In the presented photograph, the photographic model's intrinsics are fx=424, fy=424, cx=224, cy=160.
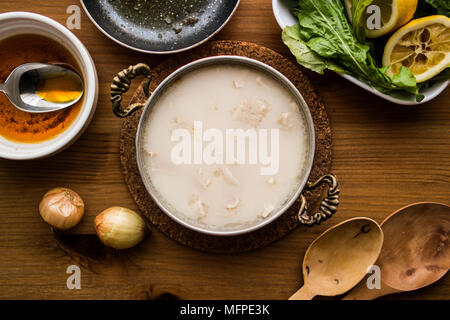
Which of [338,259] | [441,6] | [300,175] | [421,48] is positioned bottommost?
[338,259]

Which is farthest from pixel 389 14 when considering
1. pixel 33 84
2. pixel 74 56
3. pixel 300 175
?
pixel 33 84

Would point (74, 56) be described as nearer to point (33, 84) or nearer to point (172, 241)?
point (33, 84)

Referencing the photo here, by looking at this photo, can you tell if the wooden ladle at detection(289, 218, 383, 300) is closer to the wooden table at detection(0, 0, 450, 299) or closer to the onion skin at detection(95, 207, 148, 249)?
the wooden table at detection(0, 0, 450, 299)

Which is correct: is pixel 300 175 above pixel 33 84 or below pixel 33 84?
below

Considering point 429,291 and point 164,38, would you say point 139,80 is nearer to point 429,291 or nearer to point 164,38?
point 164,38

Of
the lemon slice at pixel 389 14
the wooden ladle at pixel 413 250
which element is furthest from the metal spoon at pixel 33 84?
the wooden ladle at pixel 413 250

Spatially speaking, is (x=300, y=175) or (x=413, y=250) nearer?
(x=300, y=175)

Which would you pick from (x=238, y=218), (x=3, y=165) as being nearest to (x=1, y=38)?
(x=3, y=165)
